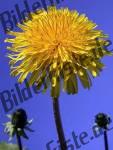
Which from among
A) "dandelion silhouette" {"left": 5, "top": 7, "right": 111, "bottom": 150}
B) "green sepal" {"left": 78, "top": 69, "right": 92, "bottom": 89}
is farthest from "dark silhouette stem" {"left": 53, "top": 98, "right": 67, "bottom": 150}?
"green sepal" {"left": 78, "top": 69, "right": 92, "bottom": 89}

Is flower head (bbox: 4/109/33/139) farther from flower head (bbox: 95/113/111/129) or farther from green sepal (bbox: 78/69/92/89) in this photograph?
green sepal (bbox: 78/69/92/89)

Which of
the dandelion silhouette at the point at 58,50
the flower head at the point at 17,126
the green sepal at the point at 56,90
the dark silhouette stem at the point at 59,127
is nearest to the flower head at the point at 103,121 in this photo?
the flower head at the point at 17,126

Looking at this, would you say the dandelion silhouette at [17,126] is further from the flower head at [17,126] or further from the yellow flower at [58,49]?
the yellow flower at [58,49]

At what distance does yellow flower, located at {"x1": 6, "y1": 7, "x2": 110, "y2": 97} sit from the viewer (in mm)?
2971

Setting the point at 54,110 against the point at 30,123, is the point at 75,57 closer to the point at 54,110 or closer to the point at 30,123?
the point at 54,110

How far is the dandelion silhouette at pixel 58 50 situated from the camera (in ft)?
9.73

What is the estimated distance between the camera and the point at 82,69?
3.04 metres

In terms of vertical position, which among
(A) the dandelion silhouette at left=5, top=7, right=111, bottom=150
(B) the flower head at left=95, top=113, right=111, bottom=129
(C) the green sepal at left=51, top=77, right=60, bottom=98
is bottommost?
(B) the flower head at left=95, top=113, right=111, bottom=129

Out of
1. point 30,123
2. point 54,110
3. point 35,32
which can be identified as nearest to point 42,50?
point 35,32

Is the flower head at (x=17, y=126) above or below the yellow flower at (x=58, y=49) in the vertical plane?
below

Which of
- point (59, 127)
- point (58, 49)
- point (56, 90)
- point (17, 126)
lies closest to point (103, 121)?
point (17, 126)

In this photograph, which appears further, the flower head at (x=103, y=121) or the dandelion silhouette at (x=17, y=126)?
the flower head at (x=103, y=121)

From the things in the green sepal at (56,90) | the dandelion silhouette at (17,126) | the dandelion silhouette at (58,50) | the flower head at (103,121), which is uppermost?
the dandelion silhouette at (58,50)

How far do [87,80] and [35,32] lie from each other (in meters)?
0.62
